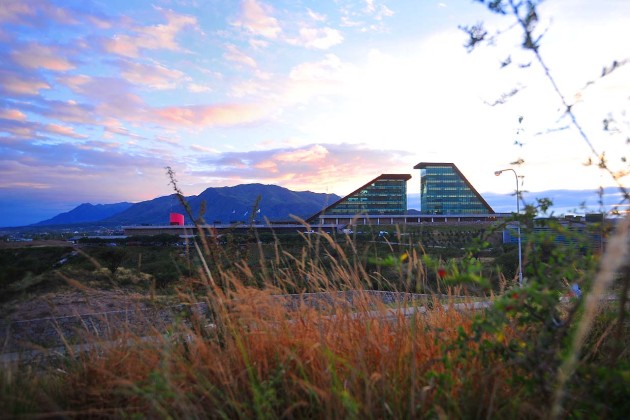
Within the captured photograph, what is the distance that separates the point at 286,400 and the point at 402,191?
272 feet

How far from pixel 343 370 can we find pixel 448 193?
87.8 meters

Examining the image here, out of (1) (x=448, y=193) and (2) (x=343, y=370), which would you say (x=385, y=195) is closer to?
(1) (x=448, y=193)

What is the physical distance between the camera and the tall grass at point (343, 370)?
2.16m

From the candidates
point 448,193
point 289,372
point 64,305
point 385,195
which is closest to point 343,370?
point 289,372

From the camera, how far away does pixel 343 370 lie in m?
2.78

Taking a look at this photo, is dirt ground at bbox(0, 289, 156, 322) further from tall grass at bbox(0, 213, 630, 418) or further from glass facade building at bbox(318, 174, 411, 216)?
glass facade building at bbox(318, 174, 411, 216)

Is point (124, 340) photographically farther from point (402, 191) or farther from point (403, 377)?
point (402, 191)

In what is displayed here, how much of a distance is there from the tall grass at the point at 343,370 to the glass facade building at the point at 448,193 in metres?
83.5

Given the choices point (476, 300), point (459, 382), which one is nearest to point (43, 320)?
point (476, 300)

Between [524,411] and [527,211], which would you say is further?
[527,211]

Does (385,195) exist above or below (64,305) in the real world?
above

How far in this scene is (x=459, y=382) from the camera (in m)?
2.51

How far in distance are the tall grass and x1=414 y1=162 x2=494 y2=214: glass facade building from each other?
83.5 metres

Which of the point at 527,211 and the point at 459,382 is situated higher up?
the point at 527,211
